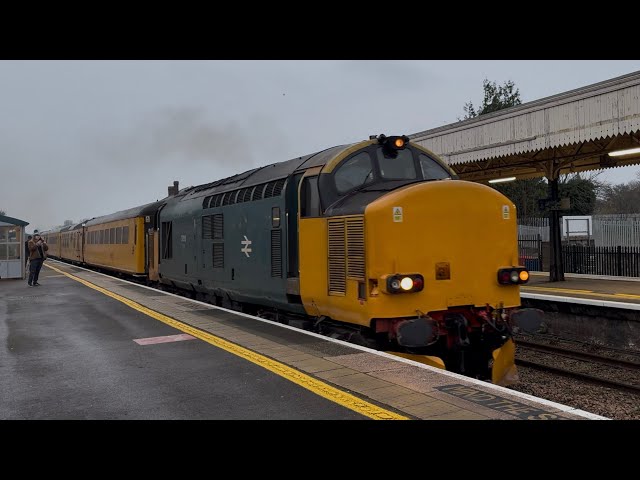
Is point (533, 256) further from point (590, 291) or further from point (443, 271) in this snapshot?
point (443, 271)

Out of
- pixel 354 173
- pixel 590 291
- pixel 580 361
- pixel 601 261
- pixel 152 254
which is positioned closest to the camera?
pixel 354 173

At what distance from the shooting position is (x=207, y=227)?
12672mm

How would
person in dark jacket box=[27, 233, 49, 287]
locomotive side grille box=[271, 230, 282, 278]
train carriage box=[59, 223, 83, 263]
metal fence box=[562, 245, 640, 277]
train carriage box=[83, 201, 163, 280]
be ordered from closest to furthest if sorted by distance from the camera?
locomotive side grille box=[271, 230, 282, 278]
metal fence box=[562, 245, 640, 277]
person in dark jacket box=[27, 233, 49, 287]
train carriage box=[83, 201, 163, 280]
train carriage box=[59, 223, 83, 263]

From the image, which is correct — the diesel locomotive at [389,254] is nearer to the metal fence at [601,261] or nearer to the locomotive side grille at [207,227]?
the locomotive side grille at [207,227]

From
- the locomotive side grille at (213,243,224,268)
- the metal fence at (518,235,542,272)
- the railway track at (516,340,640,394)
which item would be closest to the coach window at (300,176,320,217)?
the locomotive side grille at (213,243,224,268)

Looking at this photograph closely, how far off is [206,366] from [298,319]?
2871 mm

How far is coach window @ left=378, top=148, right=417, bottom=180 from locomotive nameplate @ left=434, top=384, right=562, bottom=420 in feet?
11.5

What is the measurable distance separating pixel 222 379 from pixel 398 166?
408 centimetres

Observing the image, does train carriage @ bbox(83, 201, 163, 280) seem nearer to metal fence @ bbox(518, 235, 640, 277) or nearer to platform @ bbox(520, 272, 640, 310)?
platform @ bbox(520, 272, 640, 310)

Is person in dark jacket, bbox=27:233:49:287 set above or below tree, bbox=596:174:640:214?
A: below

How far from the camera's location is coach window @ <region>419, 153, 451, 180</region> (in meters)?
8.51

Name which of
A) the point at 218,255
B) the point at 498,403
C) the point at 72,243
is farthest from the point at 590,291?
the point at 72,243

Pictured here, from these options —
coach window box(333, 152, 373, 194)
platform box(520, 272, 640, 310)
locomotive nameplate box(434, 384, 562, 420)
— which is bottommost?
locomotive nameplate box(434, 384, 562, 420)
